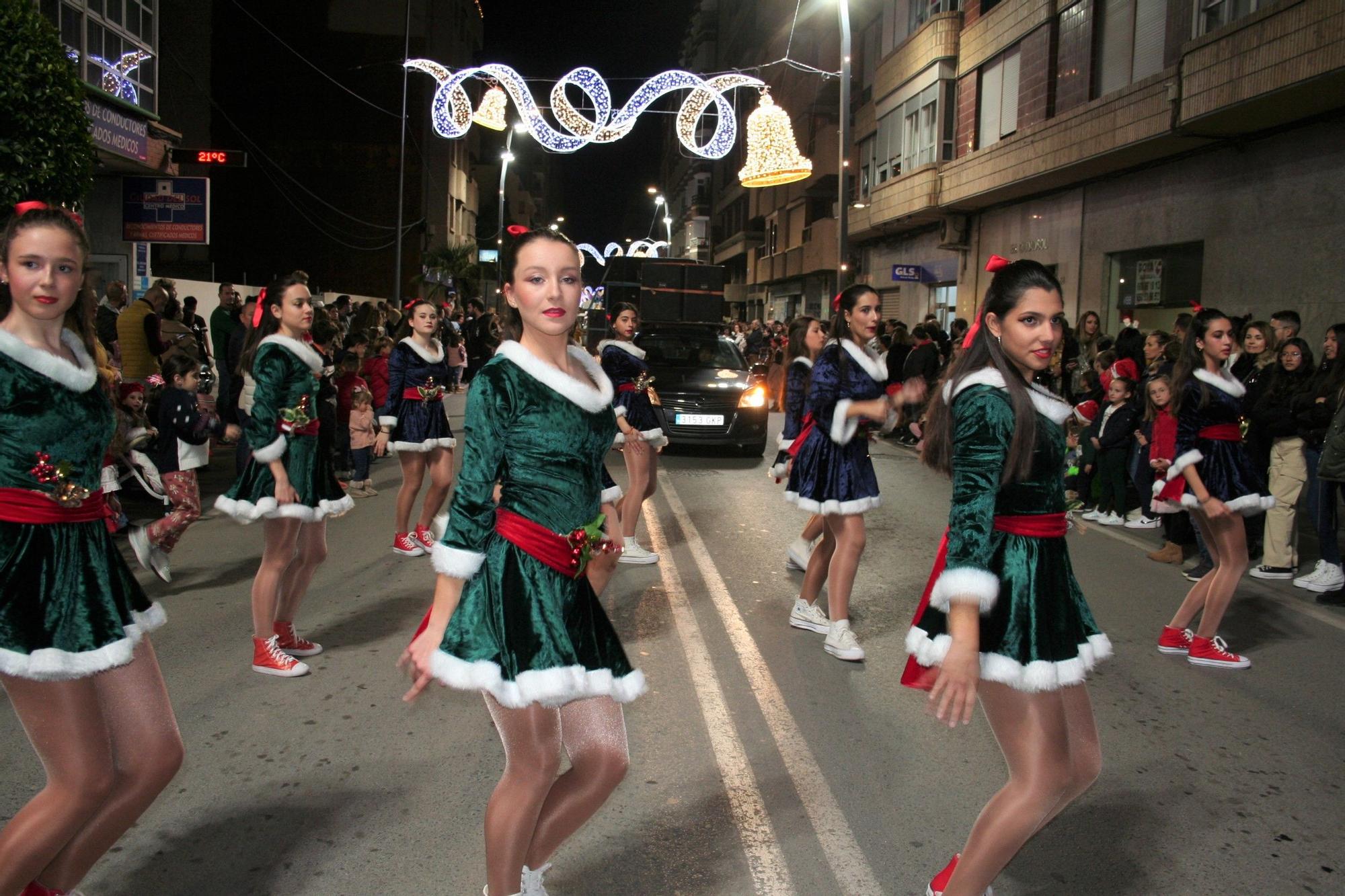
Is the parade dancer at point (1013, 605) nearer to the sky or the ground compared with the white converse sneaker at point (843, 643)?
nearer to the sky

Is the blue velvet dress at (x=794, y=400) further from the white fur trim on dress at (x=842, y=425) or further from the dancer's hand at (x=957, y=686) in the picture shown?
the dancer's hand at (x=957, y=686)

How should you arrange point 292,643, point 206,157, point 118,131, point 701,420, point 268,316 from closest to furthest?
point 268,316 → point 292,643 → point 701,420 → point 118,131 → point 206,157

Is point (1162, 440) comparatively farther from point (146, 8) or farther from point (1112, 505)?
point (146, 8)

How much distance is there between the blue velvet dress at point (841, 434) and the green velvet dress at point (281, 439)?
8.70ft

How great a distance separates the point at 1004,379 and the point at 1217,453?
3765 mm

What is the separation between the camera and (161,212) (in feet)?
59.2

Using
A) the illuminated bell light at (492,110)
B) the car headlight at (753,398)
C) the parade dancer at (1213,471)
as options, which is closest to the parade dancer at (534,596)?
the parade dancer at (1213,471)

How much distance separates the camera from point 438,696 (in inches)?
211

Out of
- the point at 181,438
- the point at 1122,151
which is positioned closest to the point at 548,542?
the point at 181,438

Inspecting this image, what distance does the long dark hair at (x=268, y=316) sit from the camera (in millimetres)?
5598

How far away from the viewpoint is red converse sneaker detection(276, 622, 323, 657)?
19.4ft

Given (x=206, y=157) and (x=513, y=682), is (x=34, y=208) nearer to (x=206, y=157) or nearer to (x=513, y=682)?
(x=513, y=682)

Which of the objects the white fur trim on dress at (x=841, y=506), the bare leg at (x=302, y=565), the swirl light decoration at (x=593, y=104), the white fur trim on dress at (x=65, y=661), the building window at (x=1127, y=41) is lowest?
the bare leg at (x=302, y=565)

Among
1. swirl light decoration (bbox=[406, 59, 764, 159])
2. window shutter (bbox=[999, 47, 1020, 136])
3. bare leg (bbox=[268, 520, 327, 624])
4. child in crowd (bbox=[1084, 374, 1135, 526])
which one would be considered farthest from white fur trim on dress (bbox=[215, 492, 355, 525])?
window shutter (bbox=[999, 47, 1020, 136])
